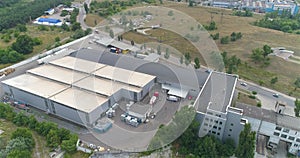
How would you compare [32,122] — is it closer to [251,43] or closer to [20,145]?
[20,145]

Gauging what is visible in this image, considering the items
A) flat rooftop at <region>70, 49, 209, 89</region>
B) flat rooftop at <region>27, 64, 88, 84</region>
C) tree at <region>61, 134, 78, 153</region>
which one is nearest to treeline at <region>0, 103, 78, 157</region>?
tree at <region>61, 134, 78, 153</region>

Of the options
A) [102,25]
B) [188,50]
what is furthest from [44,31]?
[188,50]

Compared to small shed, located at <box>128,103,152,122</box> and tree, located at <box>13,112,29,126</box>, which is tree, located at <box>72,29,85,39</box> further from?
small shed, located at <box>128,103,152,122</box>

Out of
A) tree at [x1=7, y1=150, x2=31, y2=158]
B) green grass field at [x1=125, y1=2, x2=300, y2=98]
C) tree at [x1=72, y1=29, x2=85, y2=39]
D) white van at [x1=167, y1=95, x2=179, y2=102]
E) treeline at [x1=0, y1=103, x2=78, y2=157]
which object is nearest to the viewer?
tree at [x1=7, y1=150, x2=31, y2=158]

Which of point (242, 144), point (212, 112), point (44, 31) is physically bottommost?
point (242, 144)

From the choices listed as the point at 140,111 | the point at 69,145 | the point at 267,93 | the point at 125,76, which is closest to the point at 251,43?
the point at 267,93

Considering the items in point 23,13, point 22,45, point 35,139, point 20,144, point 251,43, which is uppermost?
point 23,13

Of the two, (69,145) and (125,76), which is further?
(125,76)

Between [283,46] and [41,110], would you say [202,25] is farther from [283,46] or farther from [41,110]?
[41,110]
